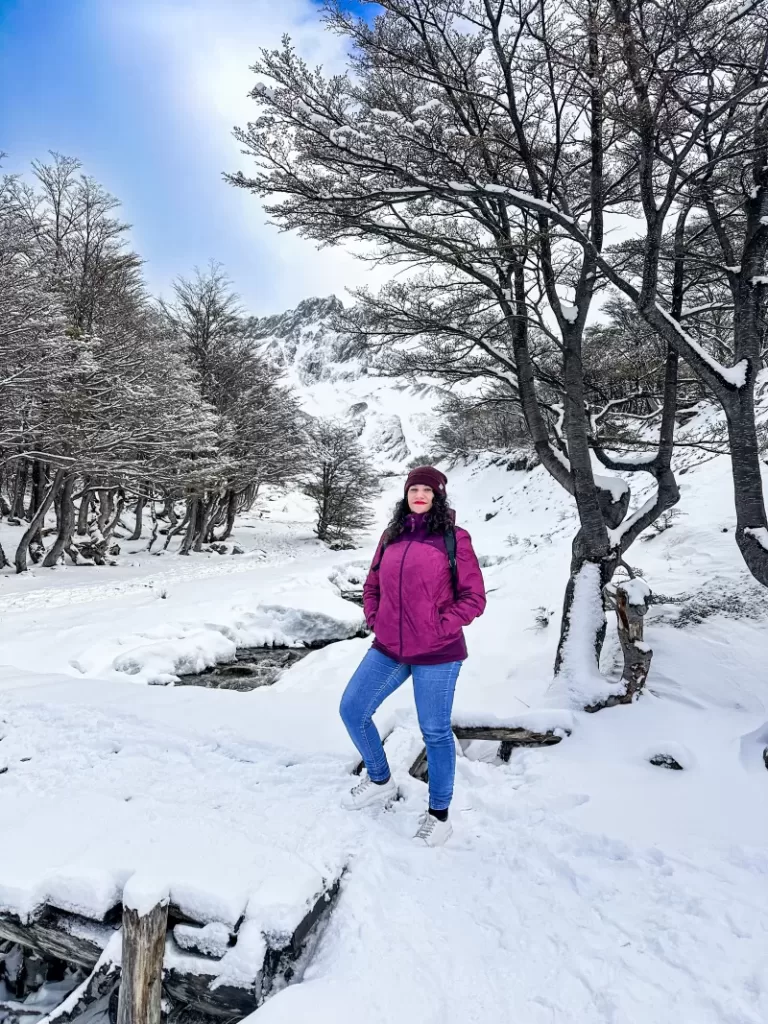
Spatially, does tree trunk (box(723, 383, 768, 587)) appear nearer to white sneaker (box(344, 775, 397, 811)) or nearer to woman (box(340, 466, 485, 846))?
woman (box(340, 466, 485, 846))

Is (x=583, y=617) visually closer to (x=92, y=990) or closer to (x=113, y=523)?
(x=92, y=990)

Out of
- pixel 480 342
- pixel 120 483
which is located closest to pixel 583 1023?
pixel 480 342

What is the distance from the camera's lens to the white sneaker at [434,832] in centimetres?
262

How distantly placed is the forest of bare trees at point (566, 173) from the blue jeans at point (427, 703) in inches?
85.4

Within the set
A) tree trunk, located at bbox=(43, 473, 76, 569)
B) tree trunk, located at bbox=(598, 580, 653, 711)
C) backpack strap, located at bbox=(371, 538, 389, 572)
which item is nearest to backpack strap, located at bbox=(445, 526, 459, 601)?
backpack strap, located at bbox=(371, 538, 389, 572)

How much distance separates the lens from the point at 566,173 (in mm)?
4969

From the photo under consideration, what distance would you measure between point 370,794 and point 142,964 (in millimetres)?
1325

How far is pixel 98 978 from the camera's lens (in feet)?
6.89

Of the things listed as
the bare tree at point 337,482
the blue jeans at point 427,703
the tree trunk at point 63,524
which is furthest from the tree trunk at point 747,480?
the bare tree at point 337,482

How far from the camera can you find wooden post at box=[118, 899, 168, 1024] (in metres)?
1.95

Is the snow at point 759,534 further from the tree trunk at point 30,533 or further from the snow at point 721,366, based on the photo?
the tree trunk at point 30,533

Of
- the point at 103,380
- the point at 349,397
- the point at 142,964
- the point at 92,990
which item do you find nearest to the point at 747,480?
the point at 142,964

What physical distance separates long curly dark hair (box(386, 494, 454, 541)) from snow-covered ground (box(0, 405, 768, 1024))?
1.63 meters

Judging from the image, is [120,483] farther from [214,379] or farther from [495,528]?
[495,528]
